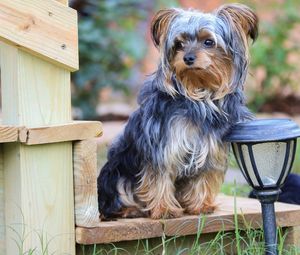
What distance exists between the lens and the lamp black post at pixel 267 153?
157 inches

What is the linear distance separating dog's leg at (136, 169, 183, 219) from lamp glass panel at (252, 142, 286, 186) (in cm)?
54

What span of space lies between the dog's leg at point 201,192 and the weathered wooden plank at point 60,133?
65 cm

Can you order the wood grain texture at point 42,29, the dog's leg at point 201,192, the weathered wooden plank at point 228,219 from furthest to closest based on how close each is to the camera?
the dog's leg at point 201,192 < the weathered wooden plank at point 228,219 < the wood grain texture at point 42,29

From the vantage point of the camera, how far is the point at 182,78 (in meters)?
4.28

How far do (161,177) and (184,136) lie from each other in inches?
9.8

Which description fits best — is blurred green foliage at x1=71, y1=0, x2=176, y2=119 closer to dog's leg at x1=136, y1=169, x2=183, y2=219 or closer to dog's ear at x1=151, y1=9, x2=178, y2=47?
dog's ear at x1=151, y1=9, x2=178, y2=47

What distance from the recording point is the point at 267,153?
4027mm

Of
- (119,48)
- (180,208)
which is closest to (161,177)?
(180,208)

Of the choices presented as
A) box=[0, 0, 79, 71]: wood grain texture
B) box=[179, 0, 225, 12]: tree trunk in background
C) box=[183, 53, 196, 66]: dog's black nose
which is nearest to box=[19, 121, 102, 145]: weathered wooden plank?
box=[0, 0, 79, 71]: wood grain texture

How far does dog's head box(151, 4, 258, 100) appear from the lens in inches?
166

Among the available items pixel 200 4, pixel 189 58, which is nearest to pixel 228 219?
pixel 189 58

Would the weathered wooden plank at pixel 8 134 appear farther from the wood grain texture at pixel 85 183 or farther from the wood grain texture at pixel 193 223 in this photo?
the wood grain texture at pixel 193 223

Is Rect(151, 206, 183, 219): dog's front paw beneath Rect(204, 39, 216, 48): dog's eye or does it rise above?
beneath

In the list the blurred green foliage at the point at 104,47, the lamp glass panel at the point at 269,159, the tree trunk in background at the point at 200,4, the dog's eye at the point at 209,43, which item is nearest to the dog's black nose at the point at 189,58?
the dog's eye at the point at 209,43
